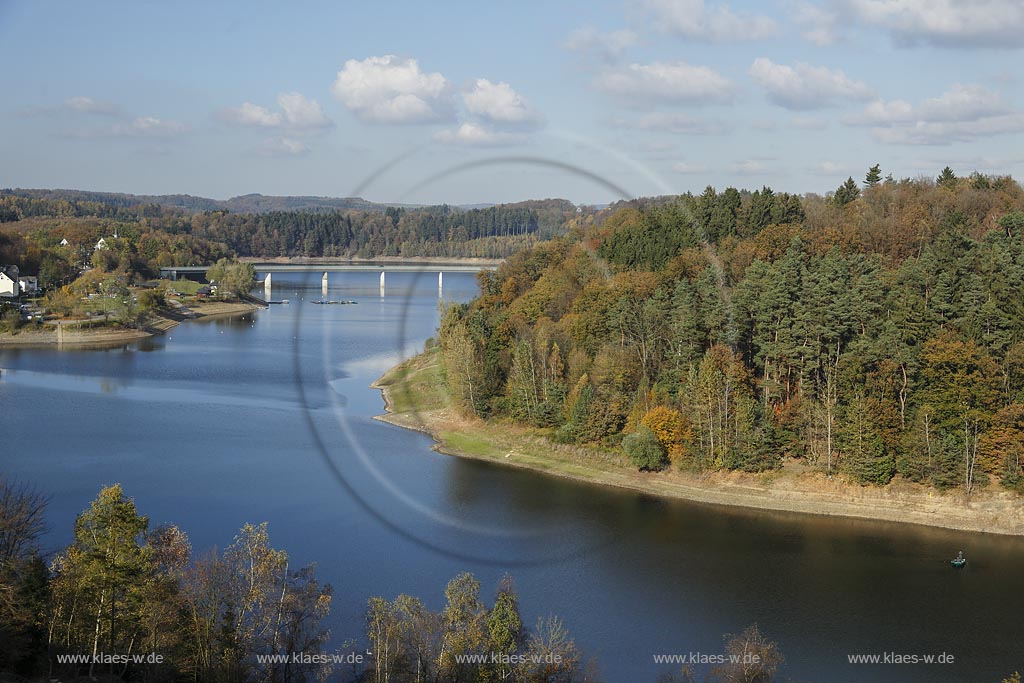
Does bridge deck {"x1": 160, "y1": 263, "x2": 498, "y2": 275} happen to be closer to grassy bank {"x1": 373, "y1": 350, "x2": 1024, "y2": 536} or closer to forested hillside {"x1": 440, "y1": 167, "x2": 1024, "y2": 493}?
forested hillside {"x1": 440, "y1": 167, "x2": 1024, "y2": 493}

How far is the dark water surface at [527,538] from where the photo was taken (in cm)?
1286

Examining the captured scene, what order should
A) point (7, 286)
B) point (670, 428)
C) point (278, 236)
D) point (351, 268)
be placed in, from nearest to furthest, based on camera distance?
point (670, 428) → point (7, 286) → point (351, 268) → point (278, 236)

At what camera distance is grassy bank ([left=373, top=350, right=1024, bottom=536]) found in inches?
737

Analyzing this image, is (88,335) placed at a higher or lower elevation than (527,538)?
higher

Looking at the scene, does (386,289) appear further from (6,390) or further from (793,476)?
(793,476)

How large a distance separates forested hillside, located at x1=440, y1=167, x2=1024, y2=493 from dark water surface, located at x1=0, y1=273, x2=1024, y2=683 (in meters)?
1.97

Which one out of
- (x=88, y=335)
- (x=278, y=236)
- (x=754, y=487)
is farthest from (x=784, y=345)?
(x=278, y=236)

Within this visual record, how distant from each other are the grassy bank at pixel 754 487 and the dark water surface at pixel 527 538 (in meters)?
0.56

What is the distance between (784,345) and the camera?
70.3ft

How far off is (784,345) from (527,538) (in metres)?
8.26

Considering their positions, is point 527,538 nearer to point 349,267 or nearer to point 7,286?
point 349,267

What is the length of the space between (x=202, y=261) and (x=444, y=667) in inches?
2421

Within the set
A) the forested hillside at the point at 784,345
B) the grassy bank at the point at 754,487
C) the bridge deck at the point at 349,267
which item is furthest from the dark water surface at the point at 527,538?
the bridge deck at the point at 349,267

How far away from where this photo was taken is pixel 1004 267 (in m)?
21.1
